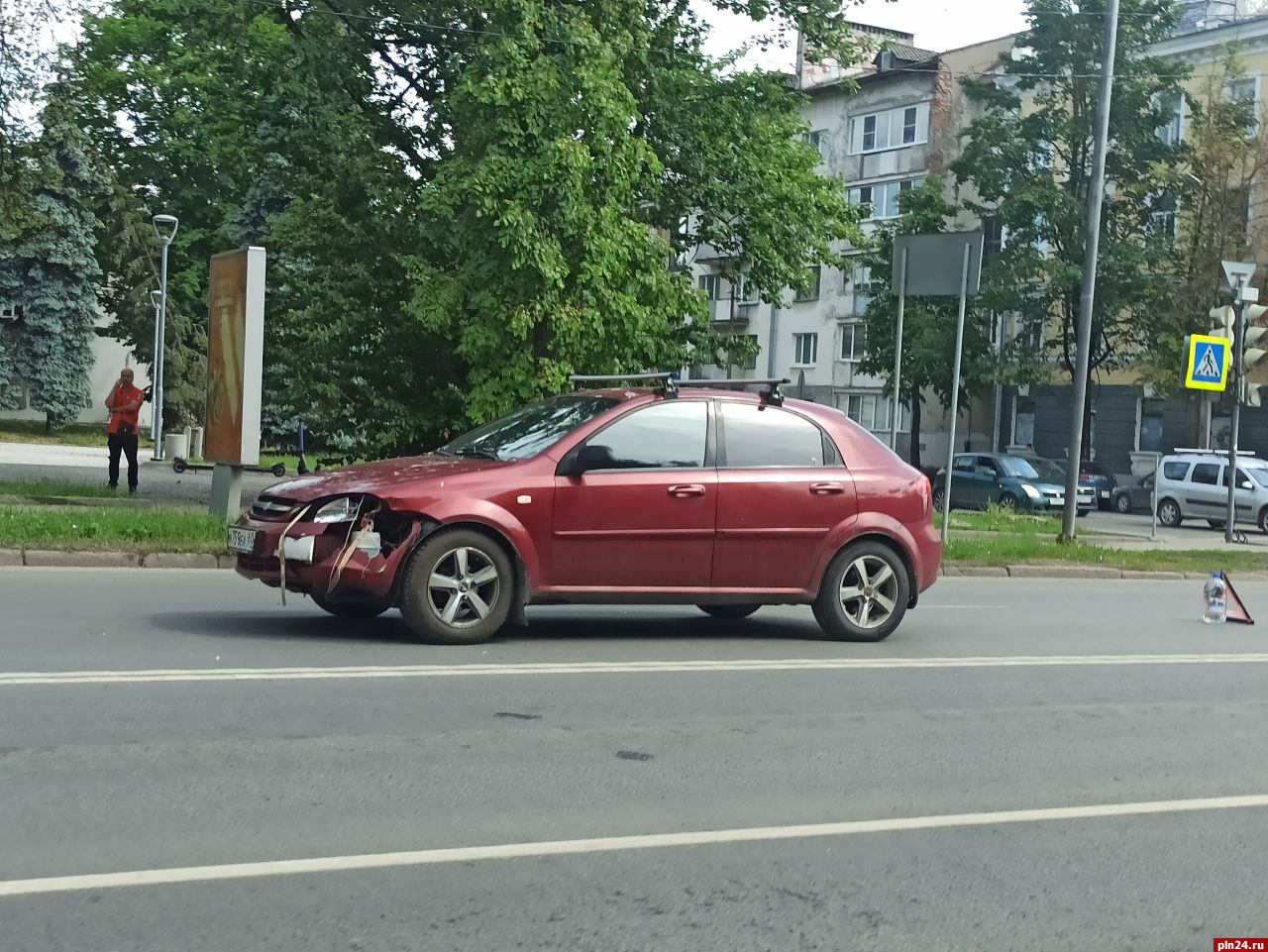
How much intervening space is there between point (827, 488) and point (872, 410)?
179 ft

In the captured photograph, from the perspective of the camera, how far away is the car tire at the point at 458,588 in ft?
31.3

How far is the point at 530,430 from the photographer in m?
10.6

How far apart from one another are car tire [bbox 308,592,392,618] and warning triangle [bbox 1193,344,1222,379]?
1737cm

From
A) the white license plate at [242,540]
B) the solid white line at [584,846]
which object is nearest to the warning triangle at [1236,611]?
the solid white line at [584,846]

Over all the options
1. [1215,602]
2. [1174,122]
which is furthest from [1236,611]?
[1174,122]

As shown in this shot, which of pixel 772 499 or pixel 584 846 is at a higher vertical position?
pixel 772 499

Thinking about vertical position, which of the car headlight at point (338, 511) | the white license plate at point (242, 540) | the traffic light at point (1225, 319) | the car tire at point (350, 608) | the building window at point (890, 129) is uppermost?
the building window at point (890, 129)

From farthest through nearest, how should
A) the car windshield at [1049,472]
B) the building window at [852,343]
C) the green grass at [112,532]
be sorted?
the building window at [852,343] → the car windshield at [1049,472] → the green grass at [112,532]

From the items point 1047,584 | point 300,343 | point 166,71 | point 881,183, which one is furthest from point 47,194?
point 1047,584

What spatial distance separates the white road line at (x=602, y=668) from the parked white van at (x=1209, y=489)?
2632cm

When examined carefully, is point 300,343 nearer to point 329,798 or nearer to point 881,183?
point 329,798

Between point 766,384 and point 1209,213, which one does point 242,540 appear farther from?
point 1209,213

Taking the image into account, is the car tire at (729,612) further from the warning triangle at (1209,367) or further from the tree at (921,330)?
the tree at (921,330)

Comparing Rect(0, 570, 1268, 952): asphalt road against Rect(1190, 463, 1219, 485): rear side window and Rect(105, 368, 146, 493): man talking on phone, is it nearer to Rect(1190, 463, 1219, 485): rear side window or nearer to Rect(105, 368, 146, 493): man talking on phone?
Rect(105, 368, 146, 493): man talking on phone
